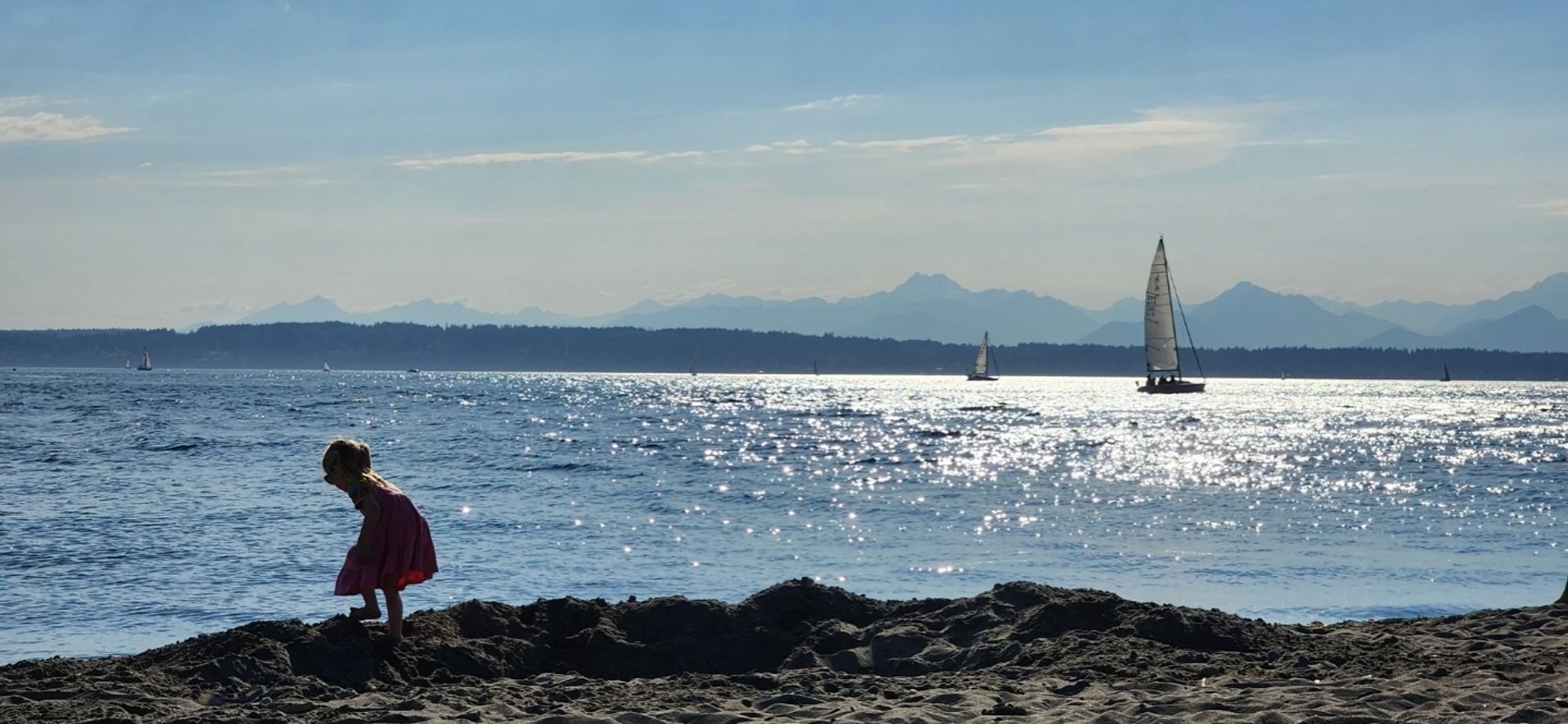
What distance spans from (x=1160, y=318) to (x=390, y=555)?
8574 cm

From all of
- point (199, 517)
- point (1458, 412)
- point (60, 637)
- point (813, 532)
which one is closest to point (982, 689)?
point (60, 637)

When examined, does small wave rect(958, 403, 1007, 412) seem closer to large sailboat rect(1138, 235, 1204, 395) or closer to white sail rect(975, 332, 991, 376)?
large sailboat rect(1138, 235, 1204, 395)

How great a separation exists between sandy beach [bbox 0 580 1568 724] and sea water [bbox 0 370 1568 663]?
152 inches

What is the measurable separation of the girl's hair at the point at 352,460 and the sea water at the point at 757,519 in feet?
13.5

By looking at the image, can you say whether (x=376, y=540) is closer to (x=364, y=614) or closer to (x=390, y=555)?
(x=390, y=555)

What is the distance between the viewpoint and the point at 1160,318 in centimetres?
9144

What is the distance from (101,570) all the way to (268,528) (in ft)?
14.3

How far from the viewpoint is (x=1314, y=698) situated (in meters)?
8.44

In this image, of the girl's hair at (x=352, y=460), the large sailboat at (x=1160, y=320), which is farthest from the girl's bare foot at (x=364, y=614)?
the large sailboat at (x=1160, y=320)

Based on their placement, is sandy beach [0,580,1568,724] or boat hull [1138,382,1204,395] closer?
sandy beach [0,580,1568,724]

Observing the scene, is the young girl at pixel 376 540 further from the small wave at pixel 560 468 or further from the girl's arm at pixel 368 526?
the small wave at pixel 560 468

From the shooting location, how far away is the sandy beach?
8289 millimetres

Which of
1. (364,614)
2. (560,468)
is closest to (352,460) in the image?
(364,614)

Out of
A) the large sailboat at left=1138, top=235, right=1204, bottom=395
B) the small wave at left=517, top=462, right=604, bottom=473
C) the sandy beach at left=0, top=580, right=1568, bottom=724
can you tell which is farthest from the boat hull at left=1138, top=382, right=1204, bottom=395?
the sandy beach at left=0, top=580, right=1568, bottom=724
